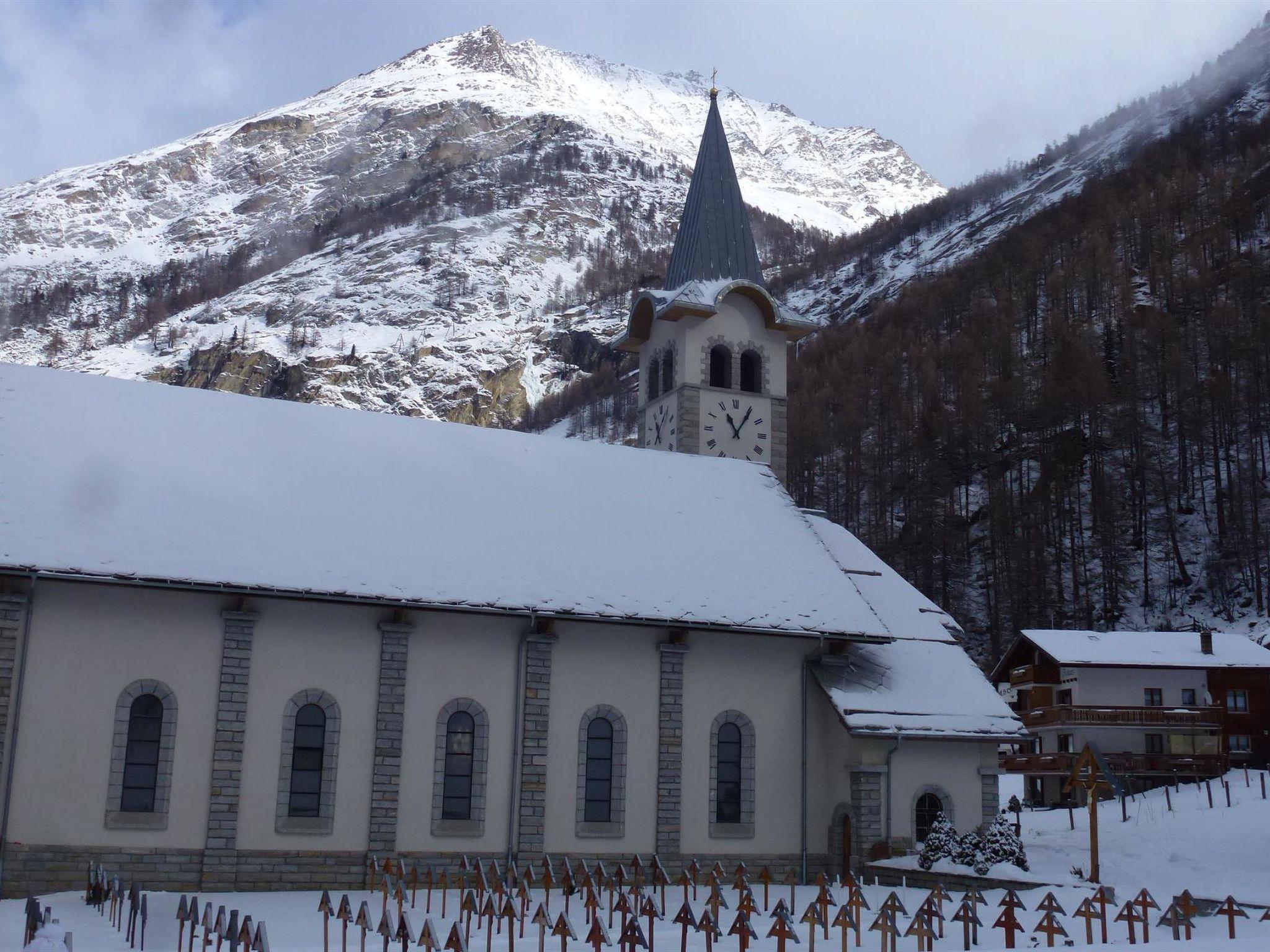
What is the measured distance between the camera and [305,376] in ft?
591

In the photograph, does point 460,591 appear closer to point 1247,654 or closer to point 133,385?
point 133,385

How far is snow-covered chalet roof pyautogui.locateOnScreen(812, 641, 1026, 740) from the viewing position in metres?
33.6

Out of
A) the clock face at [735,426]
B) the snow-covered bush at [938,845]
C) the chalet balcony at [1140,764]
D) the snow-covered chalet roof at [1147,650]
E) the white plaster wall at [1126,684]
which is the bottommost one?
the snow-covered bush at [938,845]

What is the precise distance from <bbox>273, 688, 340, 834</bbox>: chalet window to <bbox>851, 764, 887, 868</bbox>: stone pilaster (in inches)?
516

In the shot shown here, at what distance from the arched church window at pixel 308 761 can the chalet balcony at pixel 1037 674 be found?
142ft

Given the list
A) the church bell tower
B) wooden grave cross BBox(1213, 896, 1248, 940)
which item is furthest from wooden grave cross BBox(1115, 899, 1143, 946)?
the church bell tower

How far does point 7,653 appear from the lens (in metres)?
26.7

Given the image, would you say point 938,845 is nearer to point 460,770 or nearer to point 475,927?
point 460,770

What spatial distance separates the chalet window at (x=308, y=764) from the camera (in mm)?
28859

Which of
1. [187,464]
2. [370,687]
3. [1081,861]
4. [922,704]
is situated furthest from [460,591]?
[1081,861]

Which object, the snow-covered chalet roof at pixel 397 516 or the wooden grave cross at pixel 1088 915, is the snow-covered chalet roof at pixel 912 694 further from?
the wooden grave cross at pixel 1088 915

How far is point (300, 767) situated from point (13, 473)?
30.0ft

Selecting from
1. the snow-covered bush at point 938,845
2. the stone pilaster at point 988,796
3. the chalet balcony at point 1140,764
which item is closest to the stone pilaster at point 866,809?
the snow-covered bush at point 938,845

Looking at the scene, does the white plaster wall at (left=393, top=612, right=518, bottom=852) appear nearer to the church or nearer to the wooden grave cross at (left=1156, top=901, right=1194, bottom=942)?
the church
